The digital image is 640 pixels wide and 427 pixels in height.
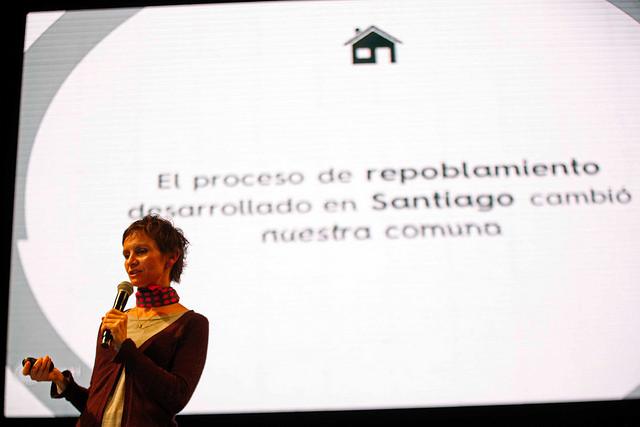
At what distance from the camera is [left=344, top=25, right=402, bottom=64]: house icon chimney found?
209 cm

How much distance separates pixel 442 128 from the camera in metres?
2.02

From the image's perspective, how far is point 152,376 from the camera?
1.08m

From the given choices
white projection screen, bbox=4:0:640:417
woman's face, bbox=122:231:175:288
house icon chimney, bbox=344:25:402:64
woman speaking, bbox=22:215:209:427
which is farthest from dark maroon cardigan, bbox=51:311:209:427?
house icon chimney, bbox=344:25:402:64

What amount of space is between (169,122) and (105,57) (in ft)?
1.14

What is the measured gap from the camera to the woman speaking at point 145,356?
1083 mm

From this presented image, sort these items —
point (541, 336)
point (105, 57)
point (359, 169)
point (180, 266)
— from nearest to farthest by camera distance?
point (180, 266)
point (541, 336)
point (359, 169)
point (105, 57)

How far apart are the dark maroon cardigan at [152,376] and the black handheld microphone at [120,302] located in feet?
0.09

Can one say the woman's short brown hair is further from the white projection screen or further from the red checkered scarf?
the white projection screen

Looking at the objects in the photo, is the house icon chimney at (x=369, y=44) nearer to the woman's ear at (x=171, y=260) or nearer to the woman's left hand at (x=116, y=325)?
the woman's ear at (x=171, y=260)

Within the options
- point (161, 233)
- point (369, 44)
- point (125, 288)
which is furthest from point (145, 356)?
point (369, 44)

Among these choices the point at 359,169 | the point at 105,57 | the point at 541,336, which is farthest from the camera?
the point at 105,57

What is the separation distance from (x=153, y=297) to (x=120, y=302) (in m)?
0.08

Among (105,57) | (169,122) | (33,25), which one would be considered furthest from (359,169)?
(33,25)

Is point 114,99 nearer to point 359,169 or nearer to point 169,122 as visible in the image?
point 169,122
